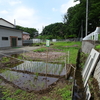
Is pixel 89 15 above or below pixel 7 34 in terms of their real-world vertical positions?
above

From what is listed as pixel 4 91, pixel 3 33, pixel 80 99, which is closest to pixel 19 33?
pixel 3 33

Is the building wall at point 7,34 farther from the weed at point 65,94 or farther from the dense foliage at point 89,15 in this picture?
the dense foliage at point 89,15

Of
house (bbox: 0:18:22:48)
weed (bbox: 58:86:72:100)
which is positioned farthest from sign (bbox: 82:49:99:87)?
house (bbox: 0:18:22:48)

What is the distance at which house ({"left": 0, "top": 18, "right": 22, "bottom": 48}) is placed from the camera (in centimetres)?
1354

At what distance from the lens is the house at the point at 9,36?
1354cm

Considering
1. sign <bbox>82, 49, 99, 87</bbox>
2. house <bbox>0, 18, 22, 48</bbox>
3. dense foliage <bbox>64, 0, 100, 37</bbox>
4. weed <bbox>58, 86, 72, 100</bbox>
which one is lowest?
weed <bbox>58, 86, 72, 100</bbox>

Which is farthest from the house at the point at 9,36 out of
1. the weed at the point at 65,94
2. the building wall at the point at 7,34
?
the weed at the point at 65,94

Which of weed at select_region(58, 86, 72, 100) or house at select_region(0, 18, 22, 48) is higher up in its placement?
house at select_region(0, 18, 22, 48)

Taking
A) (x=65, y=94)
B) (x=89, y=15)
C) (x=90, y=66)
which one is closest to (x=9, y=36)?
(x=90, y=66)

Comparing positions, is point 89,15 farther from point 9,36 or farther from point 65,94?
point 65,94

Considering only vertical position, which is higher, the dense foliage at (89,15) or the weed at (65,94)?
the dense foliage at (89,15)

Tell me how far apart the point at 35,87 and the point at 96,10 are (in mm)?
24132

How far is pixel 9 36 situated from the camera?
49.1 feet

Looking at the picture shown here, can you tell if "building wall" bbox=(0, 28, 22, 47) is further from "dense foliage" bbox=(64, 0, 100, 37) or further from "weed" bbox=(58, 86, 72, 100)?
"dense foliage" bbox=(64, 0, 100, 37)
